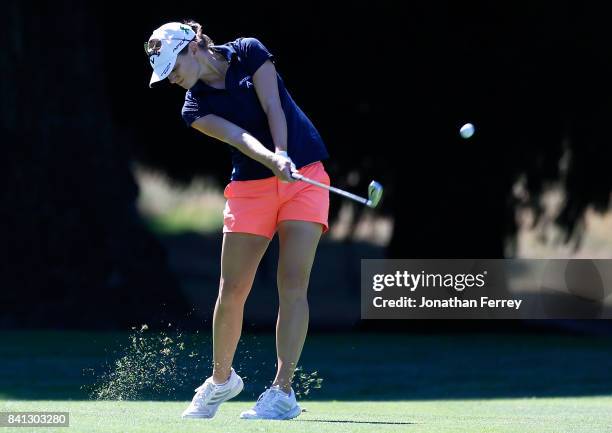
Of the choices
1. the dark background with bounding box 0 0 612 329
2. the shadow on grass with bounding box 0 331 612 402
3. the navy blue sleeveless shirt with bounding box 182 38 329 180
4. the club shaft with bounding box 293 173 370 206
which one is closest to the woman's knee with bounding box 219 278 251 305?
the navy blue sleeveless shirt with bounding box 182 38 329 180

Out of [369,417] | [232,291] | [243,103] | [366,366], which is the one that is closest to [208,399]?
[232,291]

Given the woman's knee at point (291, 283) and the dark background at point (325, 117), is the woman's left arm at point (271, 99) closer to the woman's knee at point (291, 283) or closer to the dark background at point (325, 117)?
the woman's knee at point (291, 283)

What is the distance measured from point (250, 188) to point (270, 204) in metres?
0.11

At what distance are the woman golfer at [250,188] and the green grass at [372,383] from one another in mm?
207

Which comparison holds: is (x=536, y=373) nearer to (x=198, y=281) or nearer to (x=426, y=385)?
(x=426, y=385)

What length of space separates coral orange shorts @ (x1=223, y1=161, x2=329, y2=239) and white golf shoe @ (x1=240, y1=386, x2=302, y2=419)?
70 cm

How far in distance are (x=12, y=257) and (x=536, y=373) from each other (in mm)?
5488

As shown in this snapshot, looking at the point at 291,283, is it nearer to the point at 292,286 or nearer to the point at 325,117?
the point at 292,286

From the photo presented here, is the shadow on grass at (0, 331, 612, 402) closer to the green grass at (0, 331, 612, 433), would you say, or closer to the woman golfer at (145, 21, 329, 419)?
the green grass at (0, 331, 612, 433)

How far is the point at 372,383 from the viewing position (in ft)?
32.1

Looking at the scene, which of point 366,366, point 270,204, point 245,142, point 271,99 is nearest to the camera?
point 245,142

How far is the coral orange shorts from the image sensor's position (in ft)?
20.6

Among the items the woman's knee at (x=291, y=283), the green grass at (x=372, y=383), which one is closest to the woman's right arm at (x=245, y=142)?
the woman's knee at (x=291, y=283)

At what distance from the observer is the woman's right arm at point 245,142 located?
5992mm
